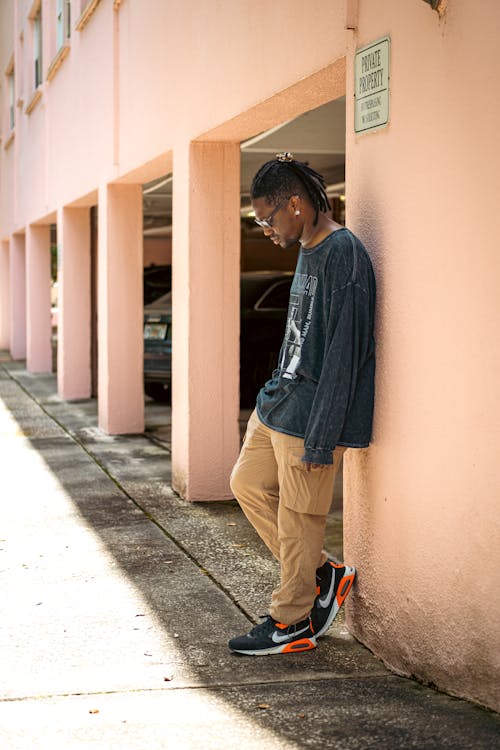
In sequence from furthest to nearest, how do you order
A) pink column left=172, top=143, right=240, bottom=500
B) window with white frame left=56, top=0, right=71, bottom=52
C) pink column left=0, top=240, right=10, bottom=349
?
1. pink column left=0, top=240, right=10, bottom=349
2. window with white frame left=56, top=0, right=71, bottom=52
3. pink column left=172, top=143, right=240, bottom=500

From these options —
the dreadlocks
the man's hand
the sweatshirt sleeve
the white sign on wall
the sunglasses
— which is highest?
the white sign on wall

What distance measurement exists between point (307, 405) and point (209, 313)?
3.58 meters

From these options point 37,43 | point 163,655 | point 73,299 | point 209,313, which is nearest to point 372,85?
point 163,655

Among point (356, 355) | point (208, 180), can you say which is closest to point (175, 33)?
point (208, 180)

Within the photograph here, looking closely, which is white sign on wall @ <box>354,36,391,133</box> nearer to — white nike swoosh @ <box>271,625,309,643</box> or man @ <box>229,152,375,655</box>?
man @ <box>229,152,375,655</box>

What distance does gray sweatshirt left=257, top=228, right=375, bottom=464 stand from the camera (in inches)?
183

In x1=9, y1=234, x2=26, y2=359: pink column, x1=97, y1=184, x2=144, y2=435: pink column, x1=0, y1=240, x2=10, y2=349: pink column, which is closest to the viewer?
x1=97, y1=184, x2=144, y2=435: pink column

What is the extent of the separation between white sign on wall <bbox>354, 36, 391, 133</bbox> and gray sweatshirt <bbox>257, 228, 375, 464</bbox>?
53cm

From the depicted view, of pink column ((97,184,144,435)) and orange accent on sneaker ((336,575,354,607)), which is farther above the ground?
pink column ((97,184,144,435))

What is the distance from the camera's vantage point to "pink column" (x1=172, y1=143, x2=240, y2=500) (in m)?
8.27

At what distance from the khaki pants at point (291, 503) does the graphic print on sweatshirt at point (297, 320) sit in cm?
29

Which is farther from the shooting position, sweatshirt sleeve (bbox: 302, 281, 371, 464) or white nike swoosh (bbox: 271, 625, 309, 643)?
white nike swoosh (bbox: 271, 625, 309, 643)

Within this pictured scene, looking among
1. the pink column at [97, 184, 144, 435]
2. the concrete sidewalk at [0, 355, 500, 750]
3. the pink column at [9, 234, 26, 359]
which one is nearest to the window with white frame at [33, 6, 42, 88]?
the pink column at [9, 234, 26, 359]

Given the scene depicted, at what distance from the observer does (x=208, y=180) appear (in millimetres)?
8273
